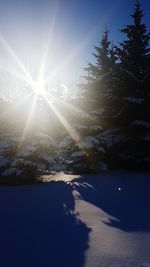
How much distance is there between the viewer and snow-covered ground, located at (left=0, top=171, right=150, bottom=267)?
4.34m

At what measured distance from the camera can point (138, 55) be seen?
16.1m

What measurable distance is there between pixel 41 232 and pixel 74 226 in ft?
2.29

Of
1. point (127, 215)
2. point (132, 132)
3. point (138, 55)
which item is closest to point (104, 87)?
point (138, 55)

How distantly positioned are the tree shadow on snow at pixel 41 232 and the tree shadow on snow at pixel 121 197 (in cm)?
73

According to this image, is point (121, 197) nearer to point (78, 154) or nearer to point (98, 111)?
point (78, 154)

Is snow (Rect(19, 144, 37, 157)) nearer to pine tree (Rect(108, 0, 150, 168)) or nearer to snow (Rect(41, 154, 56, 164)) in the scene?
snow (Rect(41, 154, 56, 164))

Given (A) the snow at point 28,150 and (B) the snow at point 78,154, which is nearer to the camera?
(A) the snow at point 28,150

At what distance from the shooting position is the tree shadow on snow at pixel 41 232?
436 cm

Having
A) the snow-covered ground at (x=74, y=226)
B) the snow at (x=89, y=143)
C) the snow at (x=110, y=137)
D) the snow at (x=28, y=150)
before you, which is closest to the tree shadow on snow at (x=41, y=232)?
the snow-covered ground at (x=74, y=226)

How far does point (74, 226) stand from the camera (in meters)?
5.82

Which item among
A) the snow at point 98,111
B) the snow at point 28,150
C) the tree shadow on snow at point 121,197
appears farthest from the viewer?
the snow at point 98,111

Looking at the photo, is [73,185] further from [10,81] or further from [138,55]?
[10,81]

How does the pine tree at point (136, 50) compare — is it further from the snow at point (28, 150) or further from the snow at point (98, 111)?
the snow at point (28, 150)

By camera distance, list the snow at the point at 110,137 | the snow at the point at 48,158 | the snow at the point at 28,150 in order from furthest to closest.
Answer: the snow at the point at 110,137, the snow at the point at 48,158, the snow at the point at 28,150
